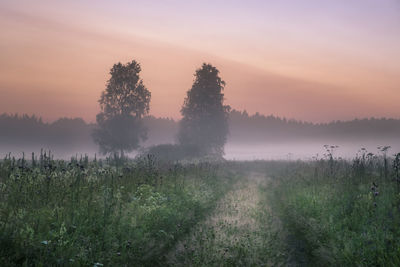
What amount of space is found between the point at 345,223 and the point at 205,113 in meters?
37.4

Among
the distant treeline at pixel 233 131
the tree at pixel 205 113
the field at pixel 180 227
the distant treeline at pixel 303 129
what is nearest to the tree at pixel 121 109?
the tree at pixel 205 113

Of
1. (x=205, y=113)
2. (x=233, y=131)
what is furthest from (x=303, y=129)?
(x=205, y=113)

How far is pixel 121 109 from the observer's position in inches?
1676

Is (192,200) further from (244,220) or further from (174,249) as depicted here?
(174,249)

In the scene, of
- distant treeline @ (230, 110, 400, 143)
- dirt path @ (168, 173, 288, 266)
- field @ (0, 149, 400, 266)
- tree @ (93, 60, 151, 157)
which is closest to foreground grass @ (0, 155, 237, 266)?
field @ (0, 149, 400, 266)

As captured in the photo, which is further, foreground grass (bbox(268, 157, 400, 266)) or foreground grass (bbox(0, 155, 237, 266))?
foreground grass (bbox(268, 157, 400, 266))

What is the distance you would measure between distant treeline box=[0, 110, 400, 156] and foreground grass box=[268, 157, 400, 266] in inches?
4532

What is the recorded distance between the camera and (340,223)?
27.5 ft

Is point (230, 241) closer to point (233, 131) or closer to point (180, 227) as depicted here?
point (180, 227)

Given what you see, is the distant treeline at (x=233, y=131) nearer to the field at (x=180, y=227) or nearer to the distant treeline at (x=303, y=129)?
A: the distant treeline at (x=303, y=129)

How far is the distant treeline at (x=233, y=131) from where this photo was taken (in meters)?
136

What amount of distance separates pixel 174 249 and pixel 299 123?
174m

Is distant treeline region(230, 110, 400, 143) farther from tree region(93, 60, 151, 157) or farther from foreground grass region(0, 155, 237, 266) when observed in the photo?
foreground grass region(0, 155, 237, 266)

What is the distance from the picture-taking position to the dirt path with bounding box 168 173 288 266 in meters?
6.79
